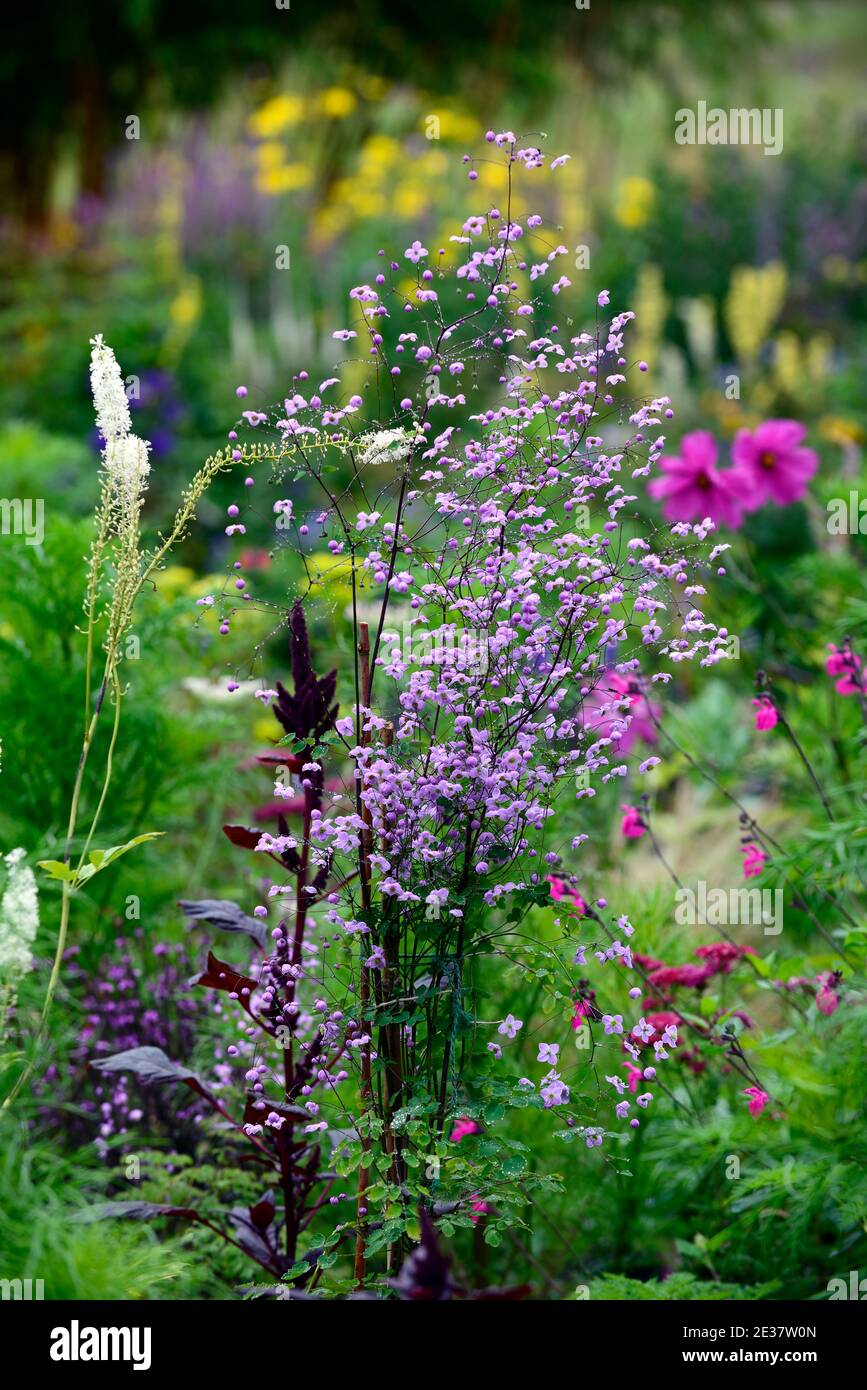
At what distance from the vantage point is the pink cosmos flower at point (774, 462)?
3.79 m

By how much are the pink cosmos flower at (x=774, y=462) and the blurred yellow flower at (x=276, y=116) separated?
10.8m

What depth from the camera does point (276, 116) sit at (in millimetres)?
13422

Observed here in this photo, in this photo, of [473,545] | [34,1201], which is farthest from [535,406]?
[34,1201]

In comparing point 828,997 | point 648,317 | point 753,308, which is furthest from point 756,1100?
point 648,317

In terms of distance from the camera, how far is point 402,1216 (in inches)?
85.9

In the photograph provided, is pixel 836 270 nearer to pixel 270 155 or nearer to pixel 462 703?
pixel 270 155

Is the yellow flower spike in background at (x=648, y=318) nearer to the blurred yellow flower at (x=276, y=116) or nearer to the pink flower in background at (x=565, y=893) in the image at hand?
the pink flower in background at (x=565, y=893)

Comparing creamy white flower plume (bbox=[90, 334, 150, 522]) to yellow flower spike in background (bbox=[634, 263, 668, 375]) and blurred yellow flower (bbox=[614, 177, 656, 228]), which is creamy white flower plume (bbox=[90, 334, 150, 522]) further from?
blurred yellow flower (bbox=[614, 177, 656, 228])

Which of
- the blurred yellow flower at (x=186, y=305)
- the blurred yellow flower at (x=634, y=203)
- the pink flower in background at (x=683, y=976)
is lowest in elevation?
the pink flower in background at (x=683, y=976)

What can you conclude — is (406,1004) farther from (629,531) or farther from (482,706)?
(629,531)

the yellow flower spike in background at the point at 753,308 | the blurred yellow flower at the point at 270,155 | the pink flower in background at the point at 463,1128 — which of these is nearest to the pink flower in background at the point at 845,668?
the pink flower in background at the point at 463,1128

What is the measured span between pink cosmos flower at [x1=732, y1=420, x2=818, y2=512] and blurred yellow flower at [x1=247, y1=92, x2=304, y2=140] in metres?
10.8

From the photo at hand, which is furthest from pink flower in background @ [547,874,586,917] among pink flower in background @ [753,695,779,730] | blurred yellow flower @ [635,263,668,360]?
blurred yellow flower @ [635,263,668,360]

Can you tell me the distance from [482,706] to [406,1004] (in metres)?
0.46
